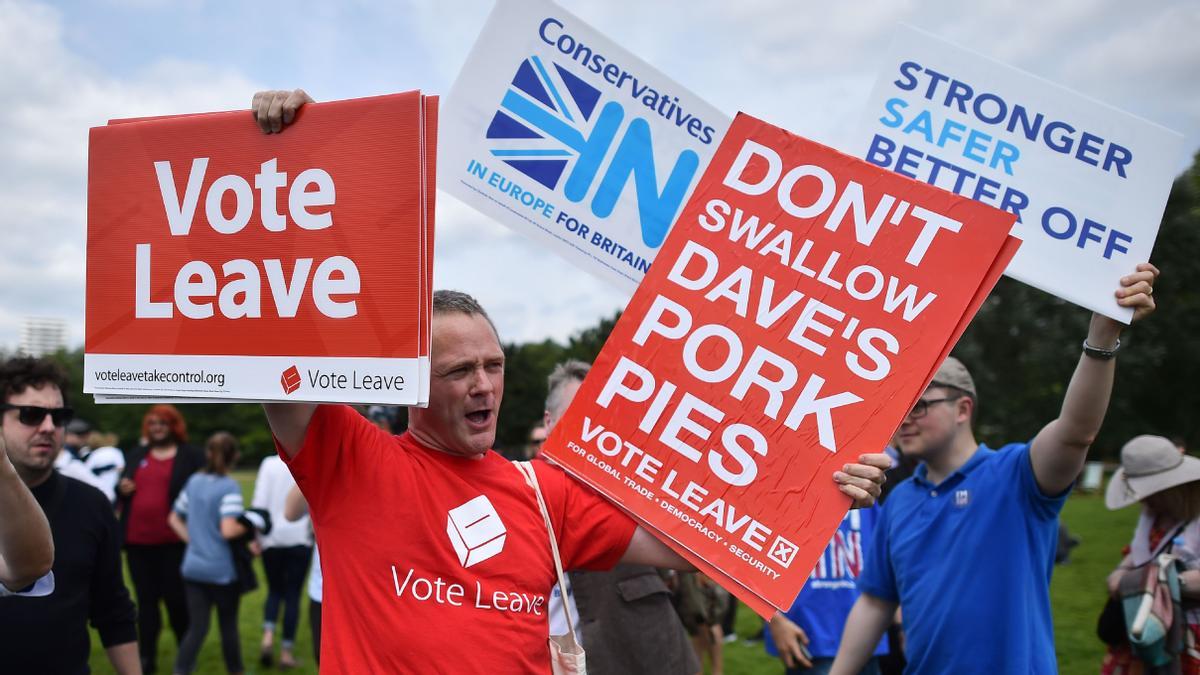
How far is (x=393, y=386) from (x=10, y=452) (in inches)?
77.1

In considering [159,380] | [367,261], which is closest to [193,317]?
[159,380]

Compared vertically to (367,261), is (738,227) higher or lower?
higher

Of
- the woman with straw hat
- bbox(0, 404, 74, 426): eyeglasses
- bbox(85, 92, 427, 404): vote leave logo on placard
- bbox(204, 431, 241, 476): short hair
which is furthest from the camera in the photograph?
bbox(204, 431, 241, 476): short hair

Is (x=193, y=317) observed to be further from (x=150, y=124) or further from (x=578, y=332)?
(x=578, y=332)

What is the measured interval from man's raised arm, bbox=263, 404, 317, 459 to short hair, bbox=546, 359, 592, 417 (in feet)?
4.87

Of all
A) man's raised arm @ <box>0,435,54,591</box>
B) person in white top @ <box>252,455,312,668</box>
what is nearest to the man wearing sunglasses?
man's raised arm @ <box>0,435,54,591</box>

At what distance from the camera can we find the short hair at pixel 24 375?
3.20 m

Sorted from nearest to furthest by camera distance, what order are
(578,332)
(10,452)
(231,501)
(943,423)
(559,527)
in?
(559,527), (10,452), (943,423), (231,501), (578,332)

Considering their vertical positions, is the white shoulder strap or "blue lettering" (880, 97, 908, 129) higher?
"blue lettering" (880, 97, 908, 129)

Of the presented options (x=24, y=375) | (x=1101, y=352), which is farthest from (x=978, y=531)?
(x=24, y=375)

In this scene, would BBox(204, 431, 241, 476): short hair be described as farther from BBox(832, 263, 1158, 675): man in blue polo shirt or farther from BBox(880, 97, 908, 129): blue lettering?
BBox(880, 97, 908, 129): blue lettering

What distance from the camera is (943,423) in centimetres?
342

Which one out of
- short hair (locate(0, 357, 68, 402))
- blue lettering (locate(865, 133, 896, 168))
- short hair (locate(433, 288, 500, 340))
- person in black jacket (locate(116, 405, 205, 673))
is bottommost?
person in black jacket (locate(116, 405, 205, 673))

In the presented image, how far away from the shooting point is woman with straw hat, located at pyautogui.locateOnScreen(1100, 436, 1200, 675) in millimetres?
3996
